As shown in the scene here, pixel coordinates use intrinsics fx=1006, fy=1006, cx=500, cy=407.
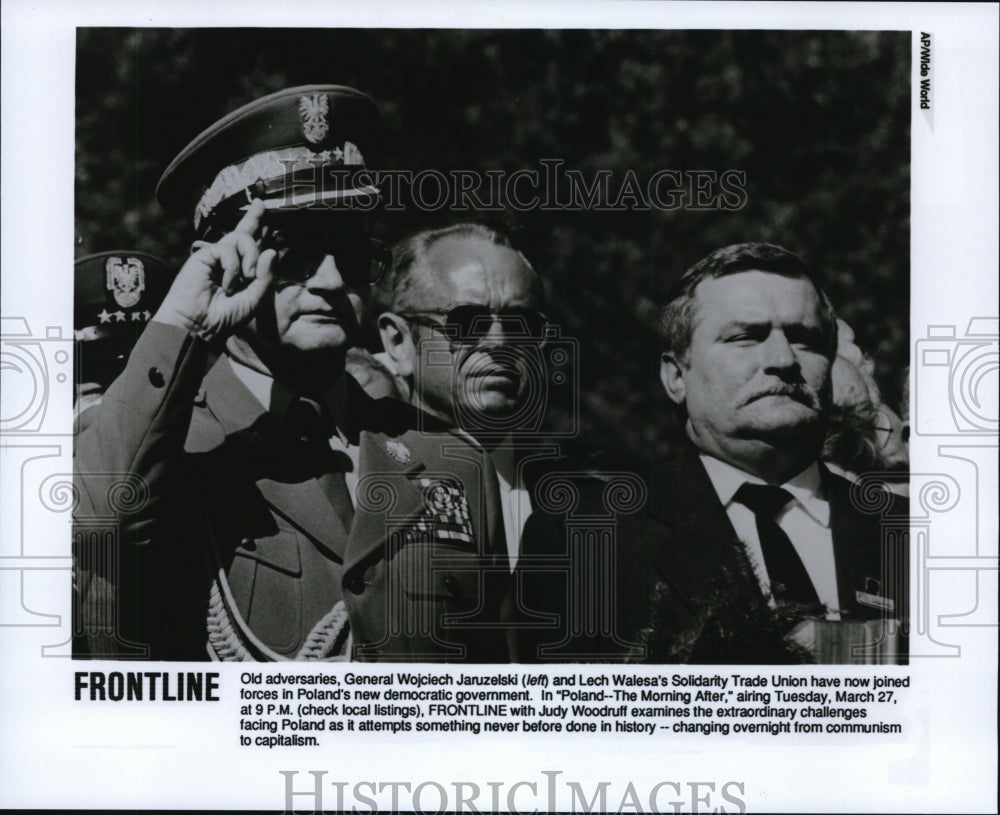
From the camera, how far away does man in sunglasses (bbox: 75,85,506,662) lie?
156 inches

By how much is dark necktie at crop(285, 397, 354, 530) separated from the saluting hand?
1.40ft

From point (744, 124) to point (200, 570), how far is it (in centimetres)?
278

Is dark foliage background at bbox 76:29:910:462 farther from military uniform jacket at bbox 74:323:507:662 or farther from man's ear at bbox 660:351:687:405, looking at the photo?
military uniform jacket at bbox 74:323:507:662

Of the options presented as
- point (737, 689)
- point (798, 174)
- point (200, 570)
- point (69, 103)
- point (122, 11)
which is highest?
point (122, 11)

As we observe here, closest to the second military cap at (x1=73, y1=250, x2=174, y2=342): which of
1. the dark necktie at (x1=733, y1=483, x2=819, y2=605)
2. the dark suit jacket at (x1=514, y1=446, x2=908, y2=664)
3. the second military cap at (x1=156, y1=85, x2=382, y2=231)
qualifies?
the second military cap at (x1=156, y1=85, x2=382, y2=231)

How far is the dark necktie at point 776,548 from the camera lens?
399 centimetres

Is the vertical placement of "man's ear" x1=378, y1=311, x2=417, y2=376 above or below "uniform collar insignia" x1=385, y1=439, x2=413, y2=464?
above

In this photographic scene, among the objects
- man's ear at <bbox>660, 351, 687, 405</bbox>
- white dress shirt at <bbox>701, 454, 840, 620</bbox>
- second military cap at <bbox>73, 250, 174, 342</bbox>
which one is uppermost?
second military cap at <bbox>73, 250, 174, 342</bbox>

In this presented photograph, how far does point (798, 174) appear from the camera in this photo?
13.1 feet

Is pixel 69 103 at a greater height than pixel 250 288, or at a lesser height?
greater

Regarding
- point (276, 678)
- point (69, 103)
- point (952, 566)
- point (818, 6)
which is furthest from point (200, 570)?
point (818, 6)

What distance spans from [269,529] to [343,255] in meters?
1.12

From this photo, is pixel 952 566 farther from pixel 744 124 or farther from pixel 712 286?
pixel 744 124

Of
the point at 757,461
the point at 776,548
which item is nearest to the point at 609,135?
the point at 757,461
